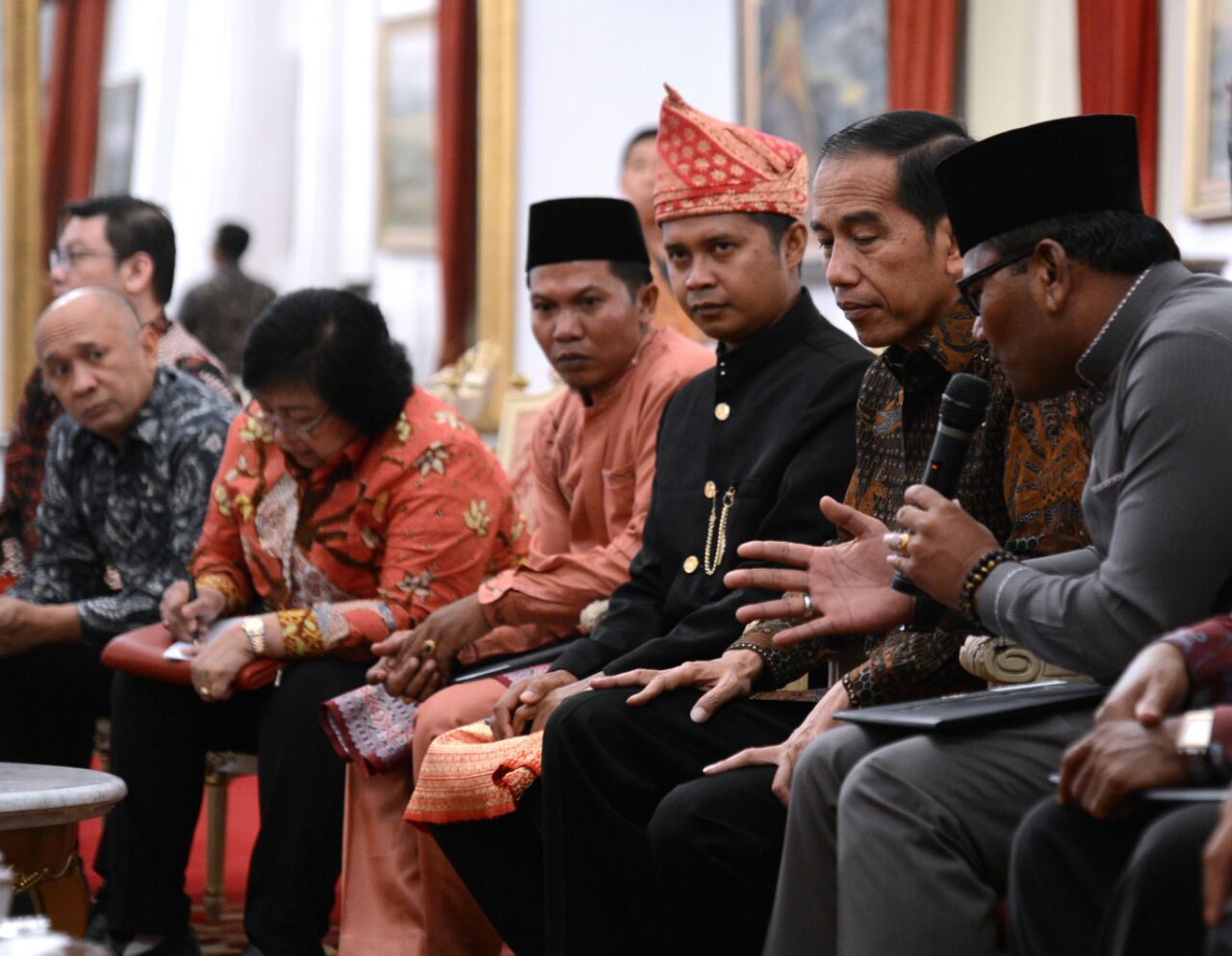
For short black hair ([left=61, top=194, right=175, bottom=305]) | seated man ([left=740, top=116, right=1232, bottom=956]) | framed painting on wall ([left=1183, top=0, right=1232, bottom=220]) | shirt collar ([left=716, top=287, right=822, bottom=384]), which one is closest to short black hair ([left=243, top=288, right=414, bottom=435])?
shirt collar ([left=716, top=287, right=822, bottom=384])

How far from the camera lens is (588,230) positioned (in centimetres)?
427

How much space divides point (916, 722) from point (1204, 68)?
4.08m

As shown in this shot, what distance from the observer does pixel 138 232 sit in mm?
5590

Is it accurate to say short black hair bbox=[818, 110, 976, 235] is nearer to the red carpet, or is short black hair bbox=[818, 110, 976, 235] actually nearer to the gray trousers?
the gray trousers

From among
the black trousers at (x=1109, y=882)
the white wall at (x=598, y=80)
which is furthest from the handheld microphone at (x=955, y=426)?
the white wall at (x=598, y=80)

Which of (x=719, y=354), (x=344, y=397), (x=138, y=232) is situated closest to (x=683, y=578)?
(x=719, y=354)

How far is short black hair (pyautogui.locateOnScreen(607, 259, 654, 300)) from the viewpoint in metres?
4.27

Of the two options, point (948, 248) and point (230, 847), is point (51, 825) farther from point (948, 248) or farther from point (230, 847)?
point (230, 847)

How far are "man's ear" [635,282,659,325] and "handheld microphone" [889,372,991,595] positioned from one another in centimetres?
Result: 183

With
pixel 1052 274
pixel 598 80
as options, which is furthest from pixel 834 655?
pixel 598 80

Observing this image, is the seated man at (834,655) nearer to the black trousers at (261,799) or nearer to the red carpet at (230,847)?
the black trousers at (261,799)

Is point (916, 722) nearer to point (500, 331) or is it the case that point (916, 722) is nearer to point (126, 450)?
point (126, 450)

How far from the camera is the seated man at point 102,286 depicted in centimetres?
526

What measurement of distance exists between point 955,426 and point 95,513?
9.60 feet
